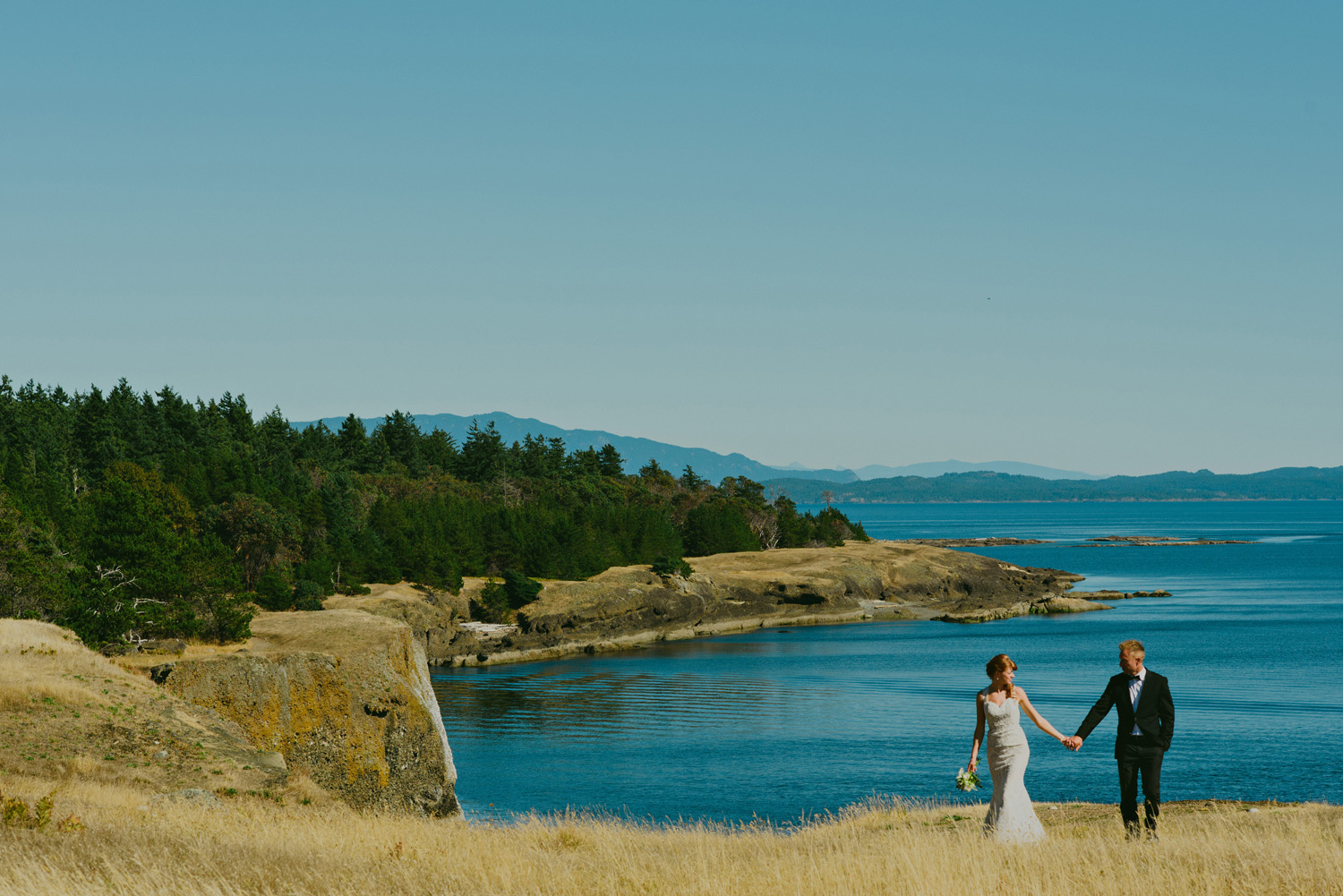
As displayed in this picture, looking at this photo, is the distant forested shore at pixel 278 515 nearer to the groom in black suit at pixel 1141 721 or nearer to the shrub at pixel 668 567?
the shrub at pixel 668 567

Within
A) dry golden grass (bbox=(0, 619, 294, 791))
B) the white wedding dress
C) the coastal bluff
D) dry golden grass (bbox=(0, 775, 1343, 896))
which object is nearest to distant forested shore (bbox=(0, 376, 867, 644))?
the coastal bluff

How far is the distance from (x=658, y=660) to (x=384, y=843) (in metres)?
Answer: 70.4

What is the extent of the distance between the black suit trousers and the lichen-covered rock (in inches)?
Result: 987

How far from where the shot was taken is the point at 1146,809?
1338 centimetres

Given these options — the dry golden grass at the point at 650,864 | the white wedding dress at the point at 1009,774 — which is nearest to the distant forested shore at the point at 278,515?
the dry golden grass at the point at 650,864

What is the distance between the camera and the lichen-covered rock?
31734mm

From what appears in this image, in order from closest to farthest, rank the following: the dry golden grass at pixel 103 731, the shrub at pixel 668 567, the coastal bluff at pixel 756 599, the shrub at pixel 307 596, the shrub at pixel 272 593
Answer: the dry golden grass at pixel 103 731
the shrub at pixel 272 593
the shrub at pixel 307 596
the coastal bluff at pixel 756 599
the shrub at pixel 668 567

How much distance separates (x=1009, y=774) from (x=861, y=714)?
161 feet

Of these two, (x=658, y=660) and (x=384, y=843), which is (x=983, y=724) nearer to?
(x=384, y=843)

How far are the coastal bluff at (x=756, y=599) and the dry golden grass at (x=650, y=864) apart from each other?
227 feet

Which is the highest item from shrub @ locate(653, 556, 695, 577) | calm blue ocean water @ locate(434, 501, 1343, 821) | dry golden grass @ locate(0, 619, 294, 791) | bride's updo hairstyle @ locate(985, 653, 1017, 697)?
bride's updo hairstyle @ locate(985, 653, 1017, 697)

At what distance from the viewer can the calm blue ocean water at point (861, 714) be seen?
1666 inches

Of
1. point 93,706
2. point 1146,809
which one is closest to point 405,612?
point 93,706

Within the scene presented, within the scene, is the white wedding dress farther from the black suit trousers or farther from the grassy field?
the black suit trousers
